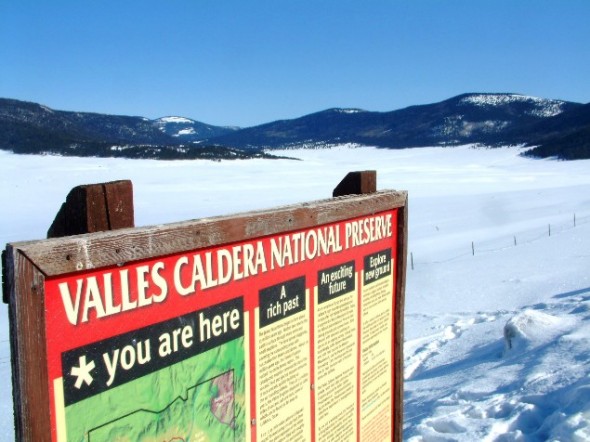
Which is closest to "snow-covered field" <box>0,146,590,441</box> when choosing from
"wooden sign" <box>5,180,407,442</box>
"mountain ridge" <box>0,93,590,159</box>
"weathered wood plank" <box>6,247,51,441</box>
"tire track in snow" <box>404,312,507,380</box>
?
"tire track in snow" <box>404,312,507,380</box>

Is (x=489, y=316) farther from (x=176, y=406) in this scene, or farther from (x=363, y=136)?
(x=363, y=136)

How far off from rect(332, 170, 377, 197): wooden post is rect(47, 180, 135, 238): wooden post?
1219mm

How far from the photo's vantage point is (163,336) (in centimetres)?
165

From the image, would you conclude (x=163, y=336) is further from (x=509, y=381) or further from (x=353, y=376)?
(x=509, y=381)

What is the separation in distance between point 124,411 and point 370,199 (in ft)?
4.57

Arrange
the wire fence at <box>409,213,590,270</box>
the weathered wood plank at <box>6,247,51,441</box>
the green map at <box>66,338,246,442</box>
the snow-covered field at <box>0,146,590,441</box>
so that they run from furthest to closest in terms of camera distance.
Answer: the wire fence at <box>409,213,590,270</box>
the snow-covered field at <box>0,146,590,441</box>
the green map at <box>66,338,246,442</box>
the weathered wood plank at <box>6,247,51,441</box>

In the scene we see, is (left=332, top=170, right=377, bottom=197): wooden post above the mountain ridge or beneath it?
Result: beneath

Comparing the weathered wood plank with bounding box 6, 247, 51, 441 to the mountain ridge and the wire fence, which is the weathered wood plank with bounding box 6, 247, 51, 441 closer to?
the wire fence

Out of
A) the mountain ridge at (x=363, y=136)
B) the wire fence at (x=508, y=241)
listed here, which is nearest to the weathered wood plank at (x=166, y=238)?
the wire fence at (x=508, y=241)

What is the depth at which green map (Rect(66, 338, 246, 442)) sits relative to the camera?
1.50 metres

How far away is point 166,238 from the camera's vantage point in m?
1.64

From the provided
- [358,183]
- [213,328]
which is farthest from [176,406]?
[358,183]

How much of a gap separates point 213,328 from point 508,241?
17.3m

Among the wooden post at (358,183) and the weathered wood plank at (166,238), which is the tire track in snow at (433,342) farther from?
the weathered wood plank at (166,238)
